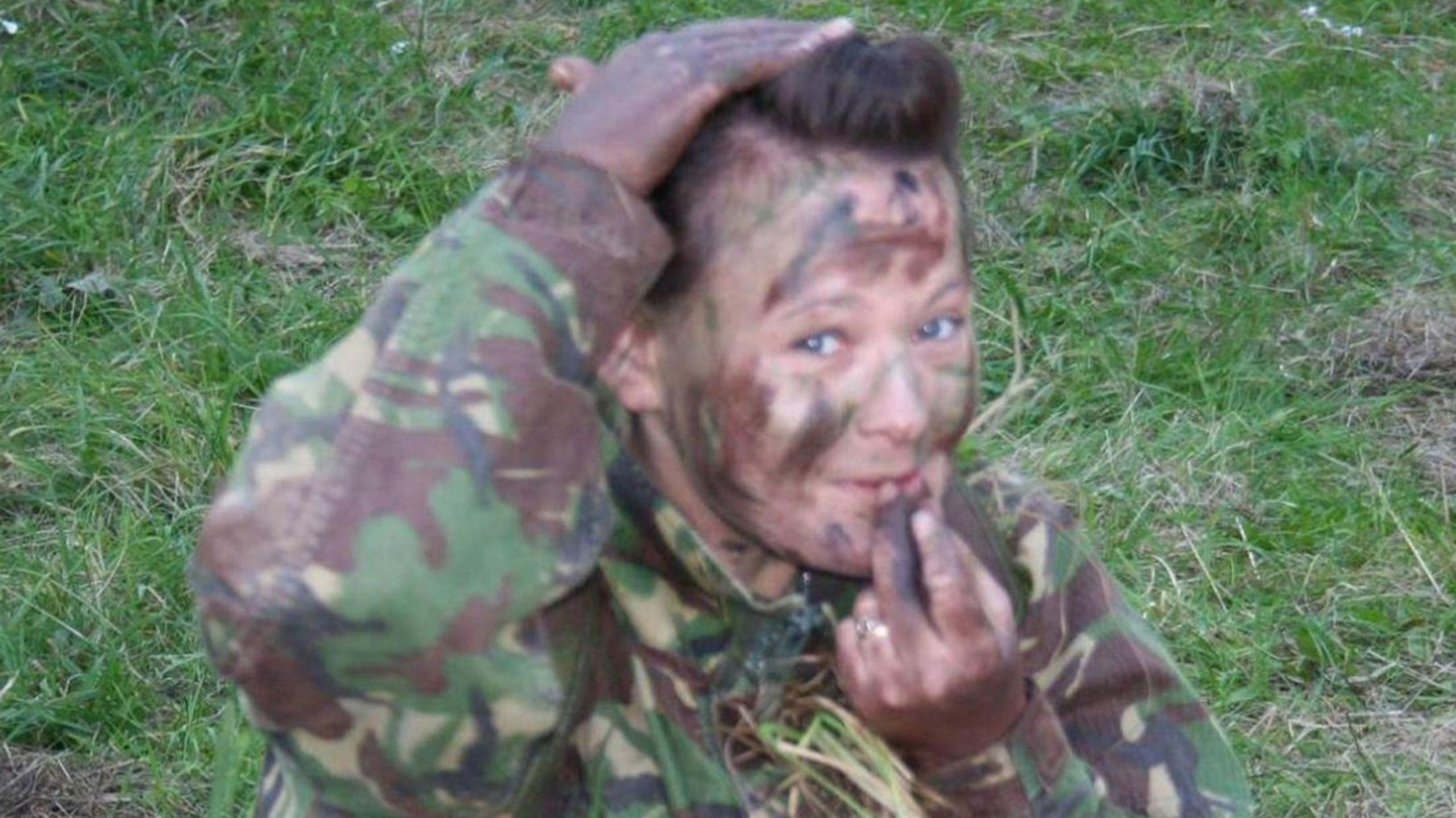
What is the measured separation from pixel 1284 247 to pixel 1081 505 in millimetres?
1944

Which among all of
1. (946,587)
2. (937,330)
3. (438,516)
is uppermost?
(438,516)

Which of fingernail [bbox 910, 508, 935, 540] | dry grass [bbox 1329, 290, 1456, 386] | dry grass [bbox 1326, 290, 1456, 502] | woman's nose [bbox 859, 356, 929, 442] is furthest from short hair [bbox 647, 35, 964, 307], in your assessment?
dry grass [bbox 1329, 290, 1456, 386]

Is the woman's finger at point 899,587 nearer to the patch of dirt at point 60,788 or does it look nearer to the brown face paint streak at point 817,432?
the brown face paint streak at point 817,432

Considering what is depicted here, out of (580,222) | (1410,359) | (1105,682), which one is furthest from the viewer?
(1410,359)

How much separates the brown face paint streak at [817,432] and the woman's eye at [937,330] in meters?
0.11

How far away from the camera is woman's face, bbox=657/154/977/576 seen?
2359 mm

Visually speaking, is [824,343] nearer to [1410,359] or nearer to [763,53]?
[763,53]

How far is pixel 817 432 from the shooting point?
237cm

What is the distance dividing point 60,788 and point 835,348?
2008 millimetres

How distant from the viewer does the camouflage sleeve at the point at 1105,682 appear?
2.56m

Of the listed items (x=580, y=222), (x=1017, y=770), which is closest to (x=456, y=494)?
(x=580, y=222)

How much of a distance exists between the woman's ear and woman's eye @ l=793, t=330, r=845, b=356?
0.18 meters

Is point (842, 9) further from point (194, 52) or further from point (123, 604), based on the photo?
point (123, 604)

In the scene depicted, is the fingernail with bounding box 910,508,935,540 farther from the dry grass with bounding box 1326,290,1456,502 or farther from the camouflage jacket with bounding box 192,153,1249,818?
the dry grass with bounding box 1326,290,1456,502
